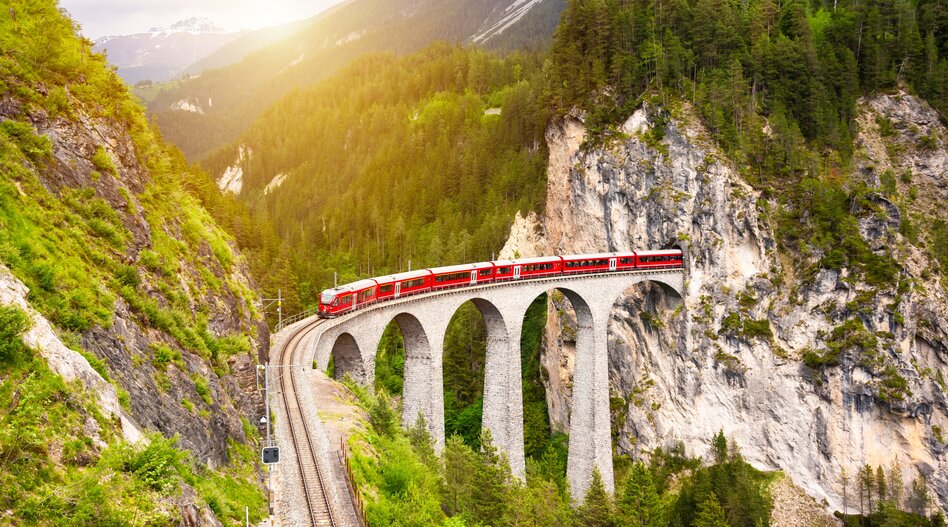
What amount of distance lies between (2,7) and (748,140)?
49.6m

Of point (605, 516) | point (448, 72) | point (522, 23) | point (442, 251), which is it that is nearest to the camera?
point (605, 516)

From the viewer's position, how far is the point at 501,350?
148 feet

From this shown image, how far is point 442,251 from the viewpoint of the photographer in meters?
79.5

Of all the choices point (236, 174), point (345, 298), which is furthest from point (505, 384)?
point (236, 174)

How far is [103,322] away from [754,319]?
46.6 metres

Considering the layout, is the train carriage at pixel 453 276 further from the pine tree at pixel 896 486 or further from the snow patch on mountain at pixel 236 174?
the snow patch on mountain at pixel 236 174

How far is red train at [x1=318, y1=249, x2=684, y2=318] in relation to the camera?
3700 centimetres

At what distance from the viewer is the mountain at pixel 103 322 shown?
11203 millimetres

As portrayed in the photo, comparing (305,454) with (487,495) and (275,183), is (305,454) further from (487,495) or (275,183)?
(275,183)

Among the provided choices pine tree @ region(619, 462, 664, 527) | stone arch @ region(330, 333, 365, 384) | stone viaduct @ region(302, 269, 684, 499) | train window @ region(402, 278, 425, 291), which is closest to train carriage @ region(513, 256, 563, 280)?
stone viaduct @ region(302, 269, 684, 499)

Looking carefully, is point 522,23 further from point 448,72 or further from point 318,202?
point 318,202

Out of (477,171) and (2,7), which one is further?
(477,171)

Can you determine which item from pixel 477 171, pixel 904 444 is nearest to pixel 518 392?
pixel 904 444

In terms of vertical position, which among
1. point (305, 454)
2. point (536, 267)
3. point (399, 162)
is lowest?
point (305, 454)
